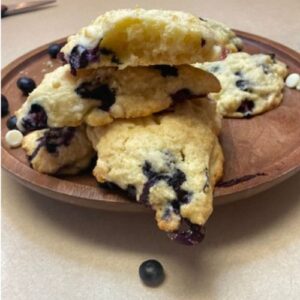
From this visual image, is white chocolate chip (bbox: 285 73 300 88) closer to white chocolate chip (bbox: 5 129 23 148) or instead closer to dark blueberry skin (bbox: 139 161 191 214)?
dark blueberry skin (bbox: 139 161 191 214)

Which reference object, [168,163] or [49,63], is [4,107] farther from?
[168,163]

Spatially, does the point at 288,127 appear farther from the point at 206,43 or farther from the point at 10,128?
the point at 10,128

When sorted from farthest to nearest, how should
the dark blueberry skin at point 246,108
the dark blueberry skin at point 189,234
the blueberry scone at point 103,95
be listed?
the dark blueberry skin at point 246,108 → the blueberry scone at point 103,95 → the dark blueberry skin at point 189,234

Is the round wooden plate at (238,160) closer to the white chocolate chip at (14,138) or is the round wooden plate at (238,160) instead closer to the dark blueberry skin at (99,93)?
the white chocolate chip at (14,138)

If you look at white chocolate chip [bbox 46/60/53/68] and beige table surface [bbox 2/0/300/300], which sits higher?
white chocolate chip [bbox 46/60/53/68]

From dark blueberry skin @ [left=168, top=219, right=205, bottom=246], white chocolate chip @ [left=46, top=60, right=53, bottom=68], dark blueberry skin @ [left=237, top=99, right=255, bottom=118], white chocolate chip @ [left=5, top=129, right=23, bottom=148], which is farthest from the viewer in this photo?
white chocolate chip @ [left=46, top=60, right=53, bottom=68]

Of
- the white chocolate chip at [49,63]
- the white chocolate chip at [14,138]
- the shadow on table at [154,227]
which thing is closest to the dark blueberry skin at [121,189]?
the shadow on table at [154,227]

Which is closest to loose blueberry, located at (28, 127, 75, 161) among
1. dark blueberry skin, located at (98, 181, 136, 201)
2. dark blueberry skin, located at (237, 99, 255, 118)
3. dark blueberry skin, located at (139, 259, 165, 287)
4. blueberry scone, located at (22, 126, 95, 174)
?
blueberry scone, located at (22, 126, 95, 174)

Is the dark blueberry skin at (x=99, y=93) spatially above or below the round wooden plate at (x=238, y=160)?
above
